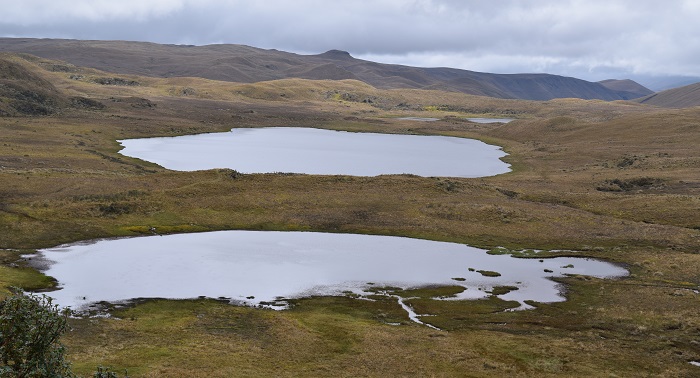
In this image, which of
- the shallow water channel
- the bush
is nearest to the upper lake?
the shallow water channel

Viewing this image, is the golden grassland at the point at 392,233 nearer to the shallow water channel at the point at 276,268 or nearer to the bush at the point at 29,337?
the shallow water channel at the point at 276,268

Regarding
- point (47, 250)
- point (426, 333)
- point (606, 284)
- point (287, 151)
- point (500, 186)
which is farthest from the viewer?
point (287, 151)

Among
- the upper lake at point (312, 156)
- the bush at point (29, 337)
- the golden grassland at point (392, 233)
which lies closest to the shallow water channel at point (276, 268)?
the golden grassland at point (392, 233)

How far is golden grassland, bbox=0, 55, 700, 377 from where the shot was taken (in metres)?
Answer: 41.2

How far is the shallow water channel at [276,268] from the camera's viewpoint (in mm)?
55844

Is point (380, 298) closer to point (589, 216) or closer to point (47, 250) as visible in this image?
point (47, 250)

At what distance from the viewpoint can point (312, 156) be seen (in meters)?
157

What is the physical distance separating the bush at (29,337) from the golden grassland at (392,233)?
1375 cm

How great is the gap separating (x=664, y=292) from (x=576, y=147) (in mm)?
129039

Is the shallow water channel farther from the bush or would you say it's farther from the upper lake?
the upper lake

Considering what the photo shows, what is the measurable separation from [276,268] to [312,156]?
3693 inches

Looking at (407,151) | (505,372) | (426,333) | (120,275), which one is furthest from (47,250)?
(407,151)

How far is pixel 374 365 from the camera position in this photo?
40281mm

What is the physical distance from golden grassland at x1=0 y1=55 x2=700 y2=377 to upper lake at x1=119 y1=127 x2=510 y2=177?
359 inches
